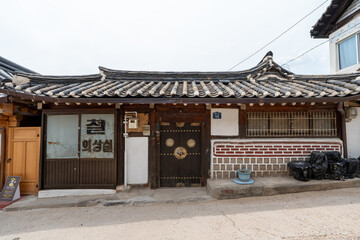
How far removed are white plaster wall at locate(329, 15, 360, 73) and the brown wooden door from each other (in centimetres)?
886

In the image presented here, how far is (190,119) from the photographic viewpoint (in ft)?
17.8

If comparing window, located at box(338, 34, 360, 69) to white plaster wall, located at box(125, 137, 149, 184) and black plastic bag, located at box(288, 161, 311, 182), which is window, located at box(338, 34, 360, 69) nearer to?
black plastic bag, located at box(288, 161, 311, 182)

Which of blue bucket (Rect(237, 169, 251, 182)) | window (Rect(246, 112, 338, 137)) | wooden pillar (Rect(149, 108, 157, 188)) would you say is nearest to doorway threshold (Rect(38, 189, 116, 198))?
wooden pillar (Rect(149, 108, 157, 188))

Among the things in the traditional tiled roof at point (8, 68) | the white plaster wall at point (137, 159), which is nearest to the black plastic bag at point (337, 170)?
the white plaster wall at point (137, 159)

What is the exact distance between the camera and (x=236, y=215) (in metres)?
3.69

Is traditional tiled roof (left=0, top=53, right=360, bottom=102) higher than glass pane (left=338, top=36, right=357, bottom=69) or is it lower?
lower

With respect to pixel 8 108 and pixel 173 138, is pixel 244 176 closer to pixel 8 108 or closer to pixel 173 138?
pixel 173 138

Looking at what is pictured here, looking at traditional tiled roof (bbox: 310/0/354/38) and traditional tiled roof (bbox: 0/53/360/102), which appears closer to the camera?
traditional tiled roof (bbox: 0/53/360/102)

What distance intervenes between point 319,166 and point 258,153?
1674 millimetres

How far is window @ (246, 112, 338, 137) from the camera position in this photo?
5.44m

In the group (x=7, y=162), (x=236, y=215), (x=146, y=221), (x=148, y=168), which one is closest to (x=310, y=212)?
(x=236, y=215)

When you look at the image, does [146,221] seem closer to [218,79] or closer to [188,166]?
[188,166]

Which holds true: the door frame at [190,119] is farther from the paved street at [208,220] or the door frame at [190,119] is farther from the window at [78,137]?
the window at [78,137]

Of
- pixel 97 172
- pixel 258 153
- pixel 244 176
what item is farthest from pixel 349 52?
pixel 97 172
